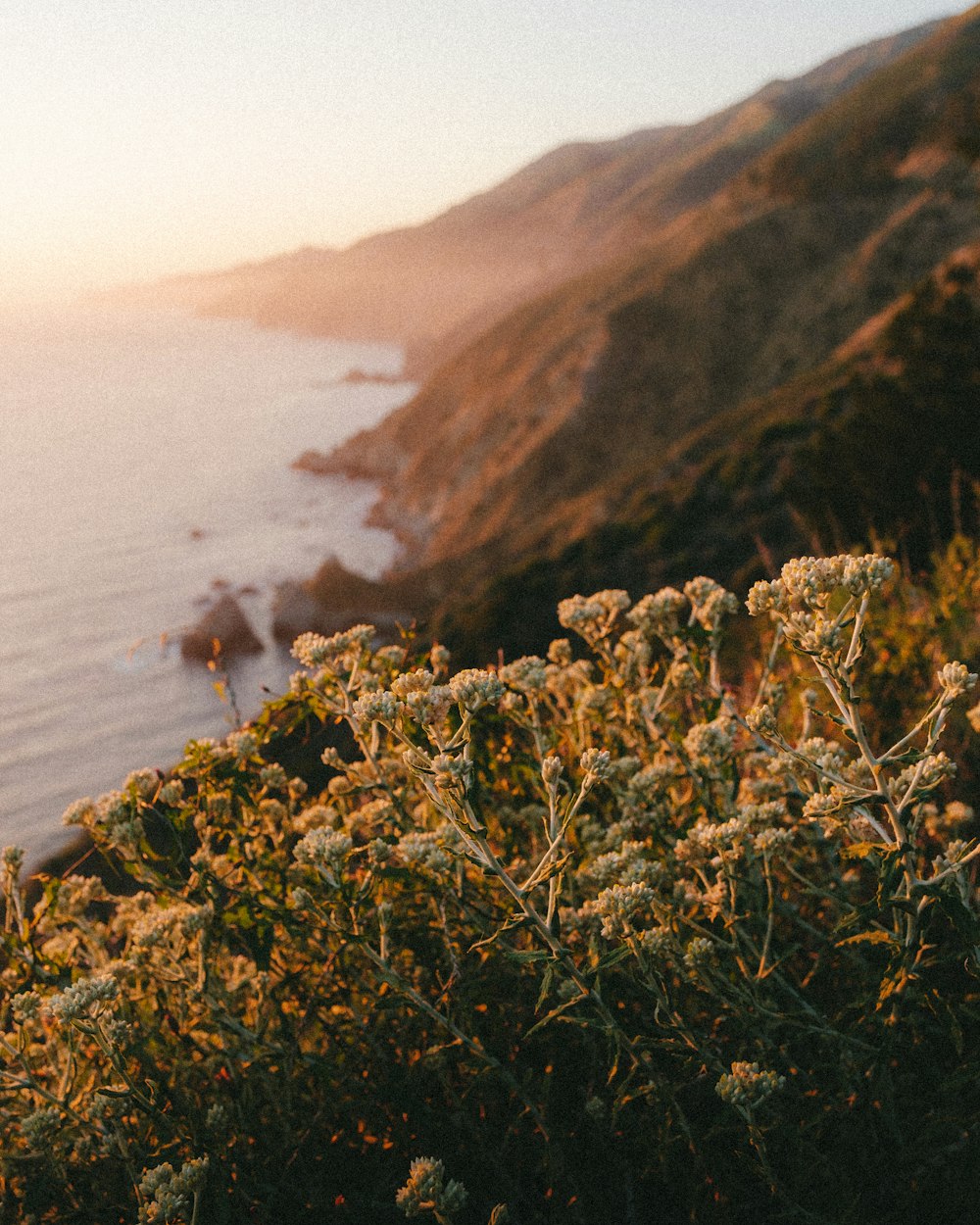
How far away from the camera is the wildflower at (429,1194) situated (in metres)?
2.43

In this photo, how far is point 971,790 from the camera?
4820 mm

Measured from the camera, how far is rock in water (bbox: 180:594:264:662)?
3978 centimetres

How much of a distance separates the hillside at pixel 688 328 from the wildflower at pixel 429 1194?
50.0m

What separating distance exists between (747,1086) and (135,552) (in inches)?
2575

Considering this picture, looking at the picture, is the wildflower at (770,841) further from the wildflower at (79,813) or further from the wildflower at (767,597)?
the wildflower at (79,813)

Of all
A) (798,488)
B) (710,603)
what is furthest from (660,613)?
(798,488)

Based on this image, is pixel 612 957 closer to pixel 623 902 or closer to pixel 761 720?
pixel 623 902

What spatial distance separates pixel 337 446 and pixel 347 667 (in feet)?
325

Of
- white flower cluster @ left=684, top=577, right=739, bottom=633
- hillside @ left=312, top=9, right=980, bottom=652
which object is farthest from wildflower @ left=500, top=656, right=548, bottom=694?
hillside @ left=312, top=9, right=980, bottom=652

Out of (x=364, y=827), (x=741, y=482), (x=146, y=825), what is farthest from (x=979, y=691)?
(x=741, y=482)

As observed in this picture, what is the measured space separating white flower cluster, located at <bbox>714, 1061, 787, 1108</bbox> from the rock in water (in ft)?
124

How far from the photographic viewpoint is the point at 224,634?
138 feet

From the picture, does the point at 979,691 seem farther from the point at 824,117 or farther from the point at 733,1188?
the point at 824,117

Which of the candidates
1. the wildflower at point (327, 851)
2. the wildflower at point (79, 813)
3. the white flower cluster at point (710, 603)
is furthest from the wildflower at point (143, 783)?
the white flower cluster at point (710, 603)
